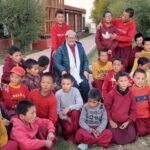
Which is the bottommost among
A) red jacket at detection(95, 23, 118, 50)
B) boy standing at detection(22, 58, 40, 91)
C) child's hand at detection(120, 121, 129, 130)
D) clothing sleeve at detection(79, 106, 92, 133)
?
child's hand at detection(120, 121, 129, 130)

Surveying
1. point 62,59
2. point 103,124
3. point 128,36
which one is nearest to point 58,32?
point 62,59

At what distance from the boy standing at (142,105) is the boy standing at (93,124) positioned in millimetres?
568

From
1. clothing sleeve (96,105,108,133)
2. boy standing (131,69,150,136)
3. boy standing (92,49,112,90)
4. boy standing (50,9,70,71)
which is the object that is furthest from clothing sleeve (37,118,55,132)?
boy standing (50,9,70,71)

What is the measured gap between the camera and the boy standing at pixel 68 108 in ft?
15.6

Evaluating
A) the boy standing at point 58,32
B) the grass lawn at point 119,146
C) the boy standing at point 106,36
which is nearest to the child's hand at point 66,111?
the grass lawn at point 119,146

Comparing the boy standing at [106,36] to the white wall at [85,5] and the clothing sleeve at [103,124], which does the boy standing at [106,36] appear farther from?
the white wall at [85,5]

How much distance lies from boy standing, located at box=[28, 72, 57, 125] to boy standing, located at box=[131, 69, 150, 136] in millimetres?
1145

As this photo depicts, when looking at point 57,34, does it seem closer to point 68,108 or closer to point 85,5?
point 68,108

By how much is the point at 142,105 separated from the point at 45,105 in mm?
1332

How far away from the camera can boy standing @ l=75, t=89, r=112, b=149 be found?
180 inches

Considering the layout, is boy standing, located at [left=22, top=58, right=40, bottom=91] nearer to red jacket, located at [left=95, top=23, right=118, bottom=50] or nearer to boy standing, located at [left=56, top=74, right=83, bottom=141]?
boy standing, located at [left=56, top=74, right=83, bottom=141]

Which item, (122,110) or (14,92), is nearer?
(122,110)

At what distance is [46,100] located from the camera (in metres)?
4.65

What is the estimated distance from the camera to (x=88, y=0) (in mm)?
51094
